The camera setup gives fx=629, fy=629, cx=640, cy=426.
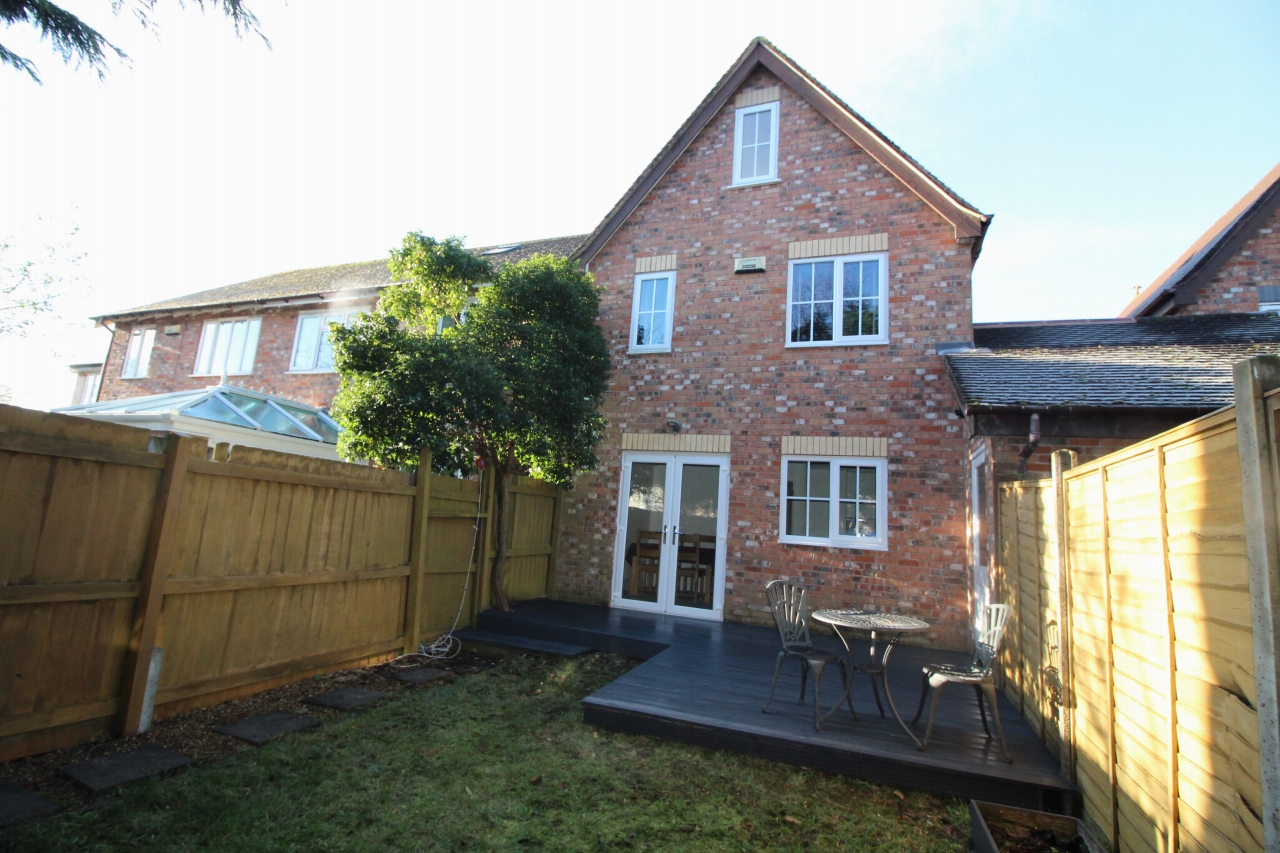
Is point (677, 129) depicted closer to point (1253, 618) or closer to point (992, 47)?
point (992, 47)

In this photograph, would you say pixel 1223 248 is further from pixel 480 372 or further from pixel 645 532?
pixel 480 372

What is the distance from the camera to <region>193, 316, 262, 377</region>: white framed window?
15.5m

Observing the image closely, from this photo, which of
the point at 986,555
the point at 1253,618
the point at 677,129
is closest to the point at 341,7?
the point at 677,129

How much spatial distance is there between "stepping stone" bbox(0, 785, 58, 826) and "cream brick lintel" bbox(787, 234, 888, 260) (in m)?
9.64

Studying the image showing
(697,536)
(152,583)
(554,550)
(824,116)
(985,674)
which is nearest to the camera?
(985,674)

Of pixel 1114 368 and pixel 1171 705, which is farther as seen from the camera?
pixel 1114 368

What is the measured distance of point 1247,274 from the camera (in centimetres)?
1082

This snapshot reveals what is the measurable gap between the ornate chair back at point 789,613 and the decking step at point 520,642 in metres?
2.93

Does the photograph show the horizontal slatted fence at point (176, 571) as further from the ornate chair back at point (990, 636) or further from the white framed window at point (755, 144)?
the white framed window at point (755, 144)

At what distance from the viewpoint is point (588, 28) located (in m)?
6.56

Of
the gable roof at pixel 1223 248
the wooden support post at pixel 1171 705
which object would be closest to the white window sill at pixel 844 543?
the wooden support post at pixel 1171 705

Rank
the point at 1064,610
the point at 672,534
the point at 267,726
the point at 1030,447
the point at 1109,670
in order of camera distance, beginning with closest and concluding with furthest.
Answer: the point at 1109,670 < the point at 1064,610 < the point at 267,726 < the point at 1030,447 < the point at 672,534

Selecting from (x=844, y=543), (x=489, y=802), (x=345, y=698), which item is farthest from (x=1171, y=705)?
(x=844, y=543)

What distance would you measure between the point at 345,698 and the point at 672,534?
5239 mm
